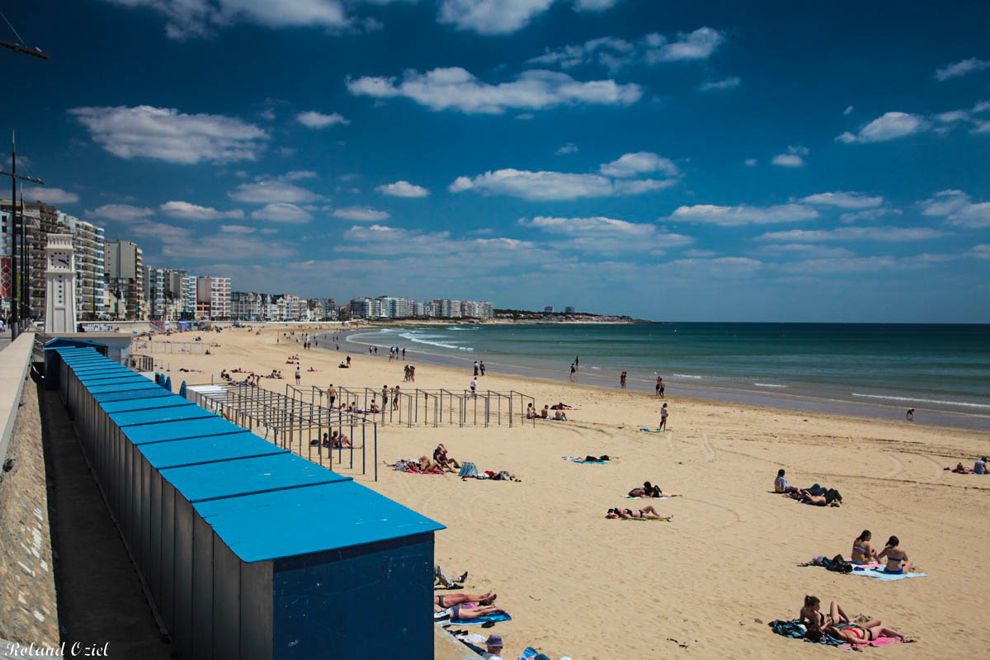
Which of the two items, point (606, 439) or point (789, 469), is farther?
point (606, 439)

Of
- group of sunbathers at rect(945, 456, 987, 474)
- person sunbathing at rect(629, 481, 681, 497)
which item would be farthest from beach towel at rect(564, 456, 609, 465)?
group of sunbathers at rect(945, 456, 987, 474)

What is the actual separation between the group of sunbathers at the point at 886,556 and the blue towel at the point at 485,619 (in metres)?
6.16

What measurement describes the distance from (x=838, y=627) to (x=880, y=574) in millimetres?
2657

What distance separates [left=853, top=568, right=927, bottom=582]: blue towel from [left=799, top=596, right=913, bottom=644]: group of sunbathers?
1889mm

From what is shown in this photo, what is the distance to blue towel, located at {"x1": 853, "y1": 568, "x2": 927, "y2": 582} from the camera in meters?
10.0

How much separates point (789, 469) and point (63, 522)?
53.7 feet

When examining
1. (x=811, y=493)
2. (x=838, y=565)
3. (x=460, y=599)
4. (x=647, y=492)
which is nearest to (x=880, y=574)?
(x=838, y=565)

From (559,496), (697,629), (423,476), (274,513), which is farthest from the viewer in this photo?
(423,476)

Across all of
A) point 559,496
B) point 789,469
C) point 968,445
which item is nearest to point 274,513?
point 559,496

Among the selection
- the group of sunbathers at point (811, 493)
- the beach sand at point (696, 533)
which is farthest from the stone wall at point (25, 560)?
the group of sunbathers at point (811, 493)

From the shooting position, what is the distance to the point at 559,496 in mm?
13969

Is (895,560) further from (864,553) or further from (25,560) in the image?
(25,560)

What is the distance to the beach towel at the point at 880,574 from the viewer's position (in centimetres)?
1003

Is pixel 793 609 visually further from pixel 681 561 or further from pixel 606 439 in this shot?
pixel 606 439
